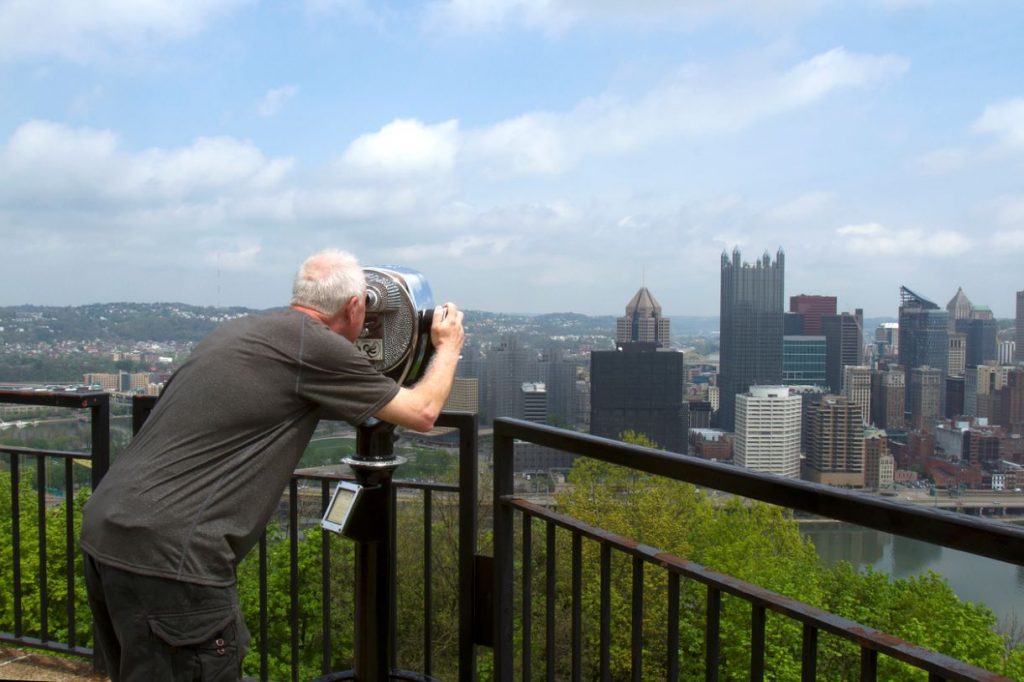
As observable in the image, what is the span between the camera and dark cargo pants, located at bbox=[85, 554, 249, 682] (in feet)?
5.16

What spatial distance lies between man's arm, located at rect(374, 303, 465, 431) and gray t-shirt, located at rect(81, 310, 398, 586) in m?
0.04

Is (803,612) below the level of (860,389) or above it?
above

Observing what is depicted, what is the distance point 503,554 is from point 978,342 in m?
51.3

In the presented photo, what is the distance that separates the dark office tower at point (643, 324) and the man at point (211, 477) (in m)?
43.5

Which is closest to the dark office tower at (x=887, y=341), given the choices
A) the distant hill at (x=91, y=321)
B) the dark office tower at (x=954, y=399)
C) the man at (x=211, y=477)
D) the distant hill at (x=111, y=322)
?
the dark office tower at (x=954, y=399)

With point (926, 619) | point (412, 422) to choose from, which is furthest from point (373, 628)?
point (926, 619)

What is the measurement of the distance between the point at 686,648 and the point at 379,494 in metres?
8.12

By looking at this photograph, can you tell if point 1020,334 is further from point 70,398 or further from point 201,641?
point 201,641

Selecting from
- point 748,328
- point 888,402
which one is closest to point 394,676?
point 888,402

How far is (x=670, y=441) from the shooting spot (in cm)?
3916

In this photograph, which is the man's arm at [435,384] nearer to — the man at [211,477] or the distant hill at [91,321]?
the man at [211,477]

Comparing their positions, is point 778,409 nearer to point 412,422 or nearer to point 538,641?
point 538,641

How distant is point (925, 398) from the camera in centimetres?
4188

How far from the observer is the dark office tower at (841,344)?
51263 millimetres
